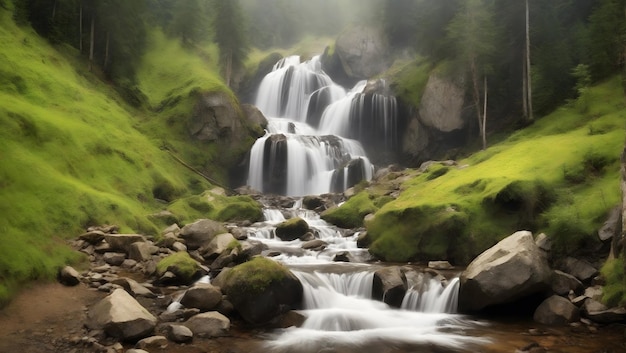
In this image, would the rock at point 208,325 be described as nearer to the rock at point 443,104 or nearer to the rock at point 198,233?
the rock at point 198,233

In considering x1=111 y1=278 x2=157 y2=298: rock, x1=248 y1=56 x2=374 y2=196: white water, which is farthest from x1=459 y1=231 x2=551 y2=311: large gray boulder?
x1=248 y1=56 x2=374 y2=196: white water

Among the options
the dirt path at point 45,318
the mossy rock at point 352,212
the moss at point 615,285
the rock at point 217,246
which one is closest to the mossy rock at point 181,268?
the rock at point 217,246

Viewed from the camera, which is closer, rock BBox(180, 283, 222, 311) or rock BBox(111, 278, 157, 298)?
rock BBox(180, 283, 222, 311)

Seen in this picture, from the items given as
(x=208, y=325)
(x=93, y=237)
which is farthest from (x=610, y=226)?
(x=93, y=237)

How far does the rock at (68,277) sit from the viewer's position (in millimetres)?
13383

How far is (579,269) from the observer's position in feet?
47.4

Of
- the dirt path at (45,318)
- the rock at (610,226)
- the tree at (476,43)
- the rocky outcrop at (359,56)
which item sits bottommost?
the dirt path at (45,318)

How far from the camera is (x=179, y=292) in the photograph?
1447 centimetres

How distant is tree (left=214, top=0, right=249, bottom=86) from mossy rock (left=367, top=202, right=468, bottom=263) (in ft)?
136

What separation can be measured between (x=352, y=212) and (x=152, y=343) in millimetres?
17175

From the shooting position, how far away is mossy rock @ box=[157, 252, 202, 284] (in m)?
15.5

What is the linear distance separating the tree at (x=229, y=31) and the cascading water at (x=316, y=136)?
23.2 feet

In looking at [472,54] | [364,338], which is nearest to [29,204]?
[364,338]

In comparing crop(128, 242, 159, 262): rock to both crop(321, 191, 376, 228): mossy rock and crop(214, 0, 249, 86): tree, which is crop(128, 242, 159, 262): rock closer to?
crop(321, 191, 376, 228): mossy rock
